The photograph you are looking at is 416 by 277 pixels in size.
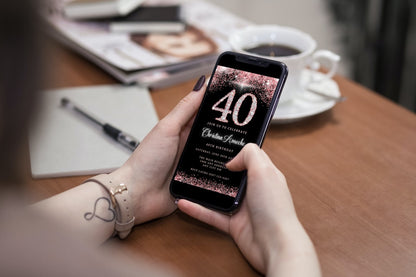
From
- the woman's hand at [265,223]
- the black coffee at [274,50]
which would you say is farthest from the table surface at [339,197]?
the black coffee at [274,50]

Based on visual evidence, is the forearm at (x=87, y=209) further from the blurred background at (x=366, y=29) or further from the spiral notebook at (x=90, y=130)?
the blurred background at (x=366, y=29)

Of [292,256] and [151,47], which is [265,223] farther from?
[151,47]

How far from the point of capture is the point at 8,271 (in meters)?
0.33

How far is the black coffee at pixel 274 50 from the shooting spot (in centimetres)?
87

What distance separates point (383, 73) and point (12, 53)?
5.54 feet

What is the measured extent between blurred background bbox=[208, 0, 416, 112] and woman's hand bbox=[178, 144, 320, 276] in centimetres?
126

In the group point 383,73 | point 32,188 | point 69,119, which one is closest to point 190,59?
point 69,119

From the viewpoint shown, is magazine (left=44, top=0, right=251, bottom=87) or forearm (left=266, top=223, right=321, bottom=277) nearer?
forearm (left=266, top=223, right=321, bottom=277)

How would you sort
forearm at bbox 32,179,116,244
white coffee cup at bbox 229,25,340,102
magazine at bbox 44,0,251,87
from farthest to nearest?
magazine at bbox 44,0,251,87
white coffee cup at bbox 229,25,340,102
forearm at bbox 32,179,116,244

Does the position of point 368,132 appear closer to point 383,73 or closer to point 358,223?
point 358,223

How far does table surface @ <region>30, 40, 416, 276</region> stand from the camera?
59 centimetres

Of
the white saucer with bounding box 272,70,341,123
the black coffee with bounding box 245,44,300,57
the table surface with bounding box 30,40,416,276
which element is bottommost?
the table surface with bounding box 30,40,416,276

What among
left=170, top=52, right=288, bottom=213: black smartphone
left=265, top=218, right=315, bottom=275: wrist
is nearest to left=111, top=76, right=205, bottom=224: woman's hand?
left=170, top=52, right=288, bottom=213: black smartphone

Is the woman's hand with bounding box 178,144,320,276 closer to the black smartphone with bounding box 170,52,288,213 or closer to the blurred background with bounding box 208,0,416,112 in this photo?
the black smartphone with bounding box 170,52,288,213
